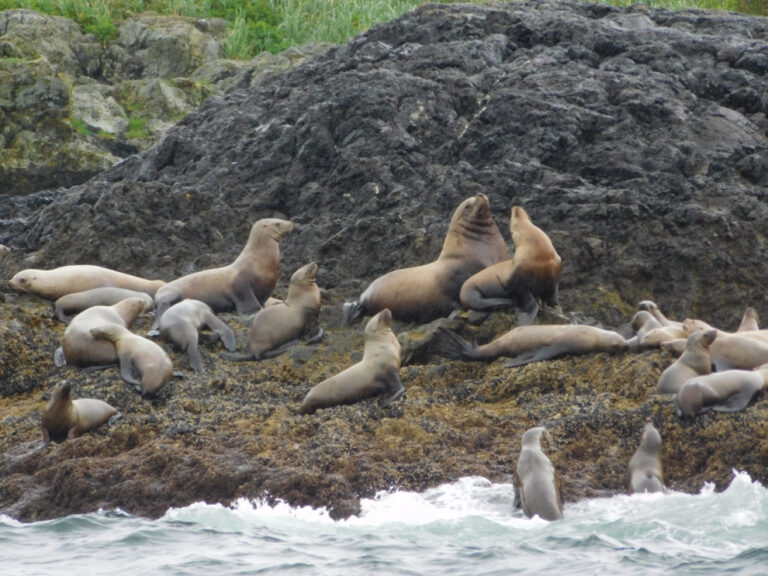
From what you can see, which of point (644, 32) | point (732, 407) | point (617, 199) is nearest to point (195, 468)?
point (732, 407)

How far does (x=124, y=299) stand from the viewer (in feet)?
38.9

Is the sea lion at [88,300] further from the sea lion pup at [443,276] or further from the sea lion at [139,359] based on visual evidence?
the sea lion pup at [443,276]

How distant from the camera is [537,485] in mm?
7793

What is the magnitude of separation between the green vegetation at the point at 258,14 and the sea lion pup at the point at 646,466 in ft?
62.2

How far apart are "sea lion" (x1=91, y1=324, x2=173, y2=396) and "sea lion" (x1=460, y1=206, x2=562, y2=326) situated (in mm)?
2784

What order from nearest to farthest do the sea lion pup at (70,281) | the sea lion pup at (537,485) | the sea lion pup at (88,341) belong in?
the sea lion pup at (537,485) < the sea lion pup at (88,341) < the sea lion pup at (70,281)

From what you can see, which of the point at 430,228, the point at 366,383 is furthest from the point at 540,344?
the point at 430,228

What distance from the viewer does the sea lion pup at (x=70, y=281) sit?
480 inches

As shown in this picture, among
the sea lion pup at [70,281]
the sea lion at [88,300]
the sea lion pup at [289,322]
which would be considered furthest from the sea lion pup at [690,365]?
the sea lion pup at [70,281]

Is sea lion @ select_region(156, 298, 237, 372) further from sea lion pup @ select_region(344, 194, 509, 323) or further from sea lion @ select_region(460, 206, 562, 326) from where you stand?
sea lion @ select_region(460, 206, 562, 326)

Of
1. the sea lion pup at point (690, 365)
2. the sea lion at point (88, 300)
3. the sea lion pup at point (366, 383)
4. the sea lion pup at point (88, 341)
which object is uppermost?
the sea lion pup at point (690, 365)

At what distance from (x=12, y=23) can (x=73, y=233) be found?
13.6 m

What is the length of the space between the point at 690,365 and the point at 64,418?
461cm

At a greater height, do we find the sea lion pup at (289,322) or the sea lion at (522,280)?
the sea lion at (522,280)
